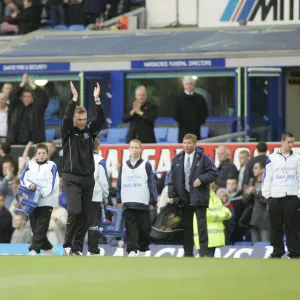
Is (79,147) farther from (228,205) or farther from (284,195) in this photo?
(228,205)

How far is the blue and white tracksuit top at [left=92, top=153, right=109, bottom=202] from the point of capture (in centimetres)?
2005

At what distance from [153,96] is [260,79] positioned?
2001 mm

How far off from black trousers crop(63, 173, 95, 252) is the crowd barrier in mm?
1996

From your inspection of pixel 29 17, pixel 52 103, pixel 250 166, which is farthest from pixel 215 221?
pixel 29 17

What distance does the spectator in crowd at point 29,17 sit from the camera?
102 feet

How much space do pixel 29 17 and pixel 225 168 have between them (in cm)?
873

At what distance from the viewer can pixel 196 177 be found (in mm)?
20609

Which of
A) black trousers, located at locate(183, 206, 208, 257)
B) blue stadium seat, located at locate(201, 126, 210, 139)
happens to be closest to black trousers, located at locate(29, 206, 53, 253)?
black trousers, located at locate(183, 206, 208, 257)

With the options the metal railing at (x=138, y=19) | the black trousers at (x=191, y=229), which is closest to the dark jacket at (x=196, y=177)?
the black trousers at (x=191, y=229)

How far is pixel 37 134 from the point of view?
26500 millimetres

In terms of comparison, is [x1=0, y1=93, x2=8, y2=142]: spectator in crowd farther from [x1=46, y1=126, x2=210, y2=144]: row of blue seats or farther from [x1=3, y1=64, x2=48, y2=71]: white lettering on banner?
[x1=46, y1=126, x2=210, y2=144]: row of blue seats

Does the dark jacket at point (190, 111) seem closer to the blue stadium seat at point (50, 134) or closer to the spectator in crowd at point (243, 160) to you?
the spectator in crowd at point (243, 160)

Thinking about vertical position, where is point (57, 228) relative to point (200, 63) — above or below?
below

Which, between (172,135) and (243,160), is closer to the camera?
(243,160)
